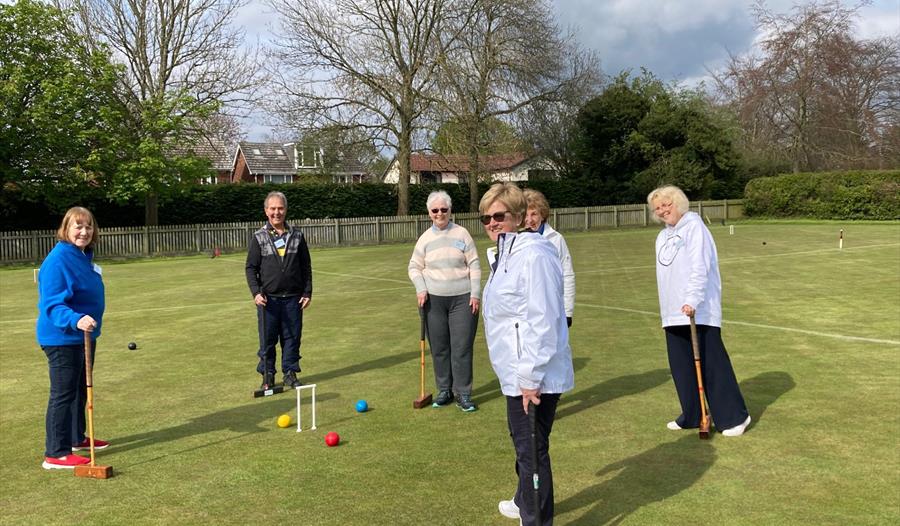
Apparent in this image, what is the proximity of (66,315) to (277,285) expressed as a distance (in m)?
2.80

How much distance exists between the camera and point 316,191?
125 feet

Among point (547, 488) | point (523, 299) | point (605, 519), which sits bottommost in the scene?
point (605, 519)

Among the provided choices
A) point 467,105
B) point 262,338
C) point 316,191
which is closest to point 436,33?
point 467,105

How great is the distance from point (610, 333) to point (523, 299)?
7485 mm

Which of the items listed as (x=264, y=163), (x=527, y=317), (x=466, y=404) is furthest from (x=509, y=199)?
(x=264, y=163)

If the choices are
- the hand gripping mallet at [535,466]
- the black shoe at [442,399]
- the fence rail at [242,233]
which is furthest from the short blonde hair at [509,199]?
the fence rail at [242,233]

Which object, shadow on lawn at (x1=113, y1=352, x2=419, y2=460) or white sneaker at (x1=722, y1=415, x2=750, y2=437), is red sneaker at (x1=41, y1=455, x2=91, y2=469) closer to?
shadow on lawn at (x1=113, y1=352, x2=419, y2=460)

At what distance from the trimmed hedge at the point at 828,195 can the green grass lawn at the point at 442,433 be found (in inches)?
1264

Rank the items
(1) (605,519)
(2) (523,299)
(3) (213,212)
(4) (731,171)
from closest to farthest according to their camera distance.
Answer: (2) (523,299)
(1) (605,519)
(3) (213,212)
(4) (731,171)

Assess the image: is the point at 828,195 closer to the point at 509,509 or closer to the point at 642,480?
the point at 642,480

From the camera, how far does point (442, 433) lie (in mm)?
6328

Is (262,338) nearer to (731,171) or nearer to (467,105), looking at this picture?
(467,105)

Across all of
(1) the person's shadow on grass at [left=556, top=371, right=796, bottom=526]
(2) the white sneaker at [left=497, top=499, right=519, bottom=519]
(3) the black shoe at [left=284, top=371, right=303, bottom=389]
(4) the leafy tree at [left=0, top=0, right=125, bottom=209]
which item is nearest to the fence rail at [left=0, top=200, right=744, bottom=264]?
(4) the leafy tree at [left=0, top=0, right=125, bottom=209]

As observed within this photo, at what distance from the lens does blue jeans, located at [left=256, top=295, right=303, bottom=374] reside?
314 inches
